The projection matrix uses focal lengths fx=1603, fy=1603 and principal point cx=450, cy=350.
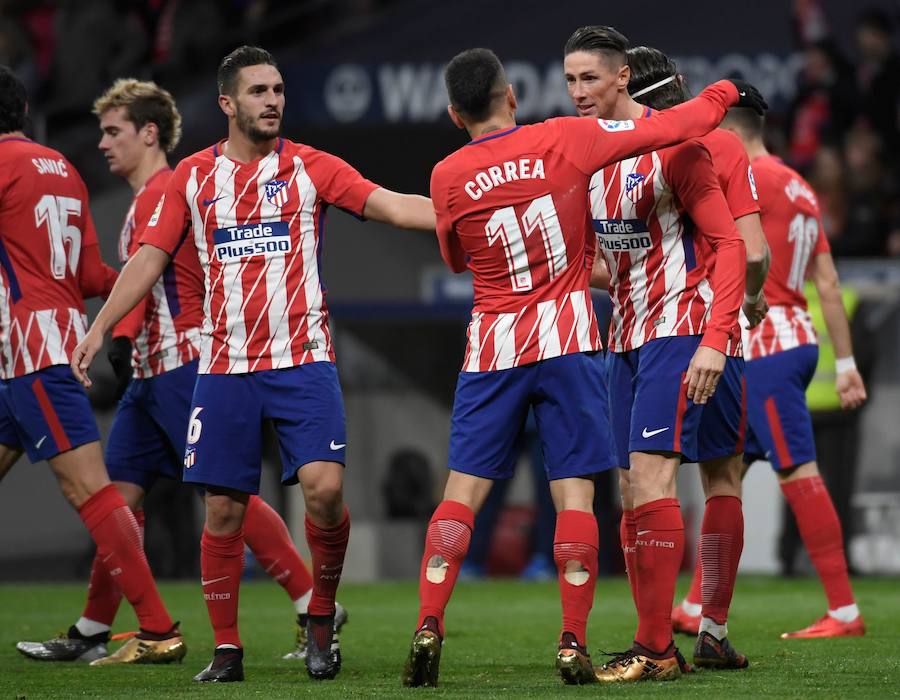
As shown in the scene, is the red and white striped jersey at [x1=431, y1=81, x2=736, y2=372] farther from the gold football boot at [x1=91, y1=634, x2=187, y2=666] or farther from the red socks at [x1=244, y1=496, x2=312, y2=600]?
the gold football boot at [x1=91, y1=634, x2=187, y2=666]

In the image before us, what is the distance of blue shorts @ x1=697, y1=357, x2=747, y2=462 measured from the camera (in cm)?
541

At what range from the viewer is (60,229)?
625cm

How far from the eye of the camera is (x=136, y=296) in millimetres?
5445

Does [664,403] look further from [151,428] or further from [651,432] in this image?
[151,428]

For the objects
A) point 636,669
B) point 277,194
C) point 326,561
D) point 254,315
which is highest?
point 277,194

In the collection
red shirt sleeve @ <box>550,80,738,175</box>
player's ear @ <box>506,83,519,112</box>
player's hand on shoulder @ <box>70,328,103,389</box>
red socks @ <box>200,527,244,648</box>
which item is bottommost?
red socks @ <box>200,527,244,648</box>

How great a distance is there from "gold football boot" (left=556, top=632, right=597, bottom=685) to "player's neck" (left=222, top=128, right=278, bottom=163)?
1908 millimetres

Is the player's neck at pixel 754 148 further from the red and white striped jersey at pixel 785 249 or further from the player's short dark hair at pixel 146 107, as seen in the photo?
the player's short dark hair at pixel 146 107

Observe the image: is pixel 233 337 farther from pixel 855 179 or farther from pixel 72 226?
pixel 855 179

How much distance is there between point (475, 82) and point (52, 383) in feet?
7.08

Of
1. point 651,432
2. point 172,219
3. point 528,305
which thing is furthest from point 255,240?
point 651,432

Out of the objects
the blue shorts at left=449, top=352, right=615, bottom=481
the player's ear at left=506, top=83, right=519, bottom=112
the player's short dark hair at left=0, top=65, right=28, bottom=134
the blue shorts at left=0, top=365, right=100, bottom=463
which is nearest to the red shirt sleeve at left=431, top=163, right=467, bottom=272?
the player's ear at left=506, top=83, right=519, bottom=112

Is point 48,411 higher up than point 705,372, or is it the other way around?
point 705,372

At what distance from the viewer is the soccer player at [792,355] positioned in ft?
Result: 22.6
